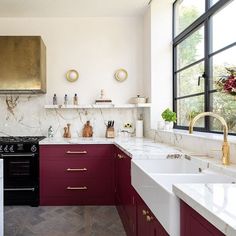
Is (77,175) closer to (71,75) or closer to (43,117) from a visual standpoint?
(43,117)

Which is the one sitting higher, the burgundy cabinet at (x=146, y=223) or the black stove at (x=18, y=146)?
the black stove at (x=18, y=146)

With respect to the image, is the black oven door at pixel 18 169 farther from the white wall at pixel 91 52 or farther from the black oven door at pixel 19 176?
the white wall at pixel 91 52

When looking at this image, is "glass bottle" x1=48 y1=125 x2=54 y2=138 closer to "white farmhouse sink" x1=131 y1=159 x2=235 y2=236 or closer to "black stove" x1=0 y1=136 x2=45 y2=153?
"black stove" x1=0 y1=136 x2=45 y2=153

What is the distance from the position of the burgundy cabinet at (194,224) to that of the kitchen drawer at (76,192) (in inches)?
97.3

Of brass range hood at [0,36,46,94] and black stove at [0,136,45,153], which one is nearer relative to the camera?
black stove at [0,136,45,153]

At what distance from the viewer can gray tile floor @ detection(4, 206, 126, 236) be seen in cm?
266

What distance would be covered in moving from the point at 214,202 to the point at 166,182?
0.67 metres

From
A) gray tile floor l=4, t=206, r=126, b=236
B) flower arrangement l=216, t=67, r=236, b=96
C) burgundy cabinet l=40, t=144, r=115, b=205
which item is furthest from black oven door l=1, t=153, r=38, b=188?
flower arrangement l=216, t=67, r=236, b=96

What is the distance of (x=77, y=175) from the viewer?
11.3 feet

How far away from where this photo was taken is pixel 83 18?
13.2 feet

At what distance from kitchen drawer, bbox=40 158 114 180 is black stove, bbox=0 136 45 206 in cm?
14

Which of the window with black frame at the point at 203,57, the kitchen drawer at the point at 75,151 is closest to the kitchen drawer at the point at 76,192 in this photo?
the kitchen drawer at the point at 75,151

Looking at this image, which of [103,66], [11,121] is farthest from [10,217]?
[103,66]

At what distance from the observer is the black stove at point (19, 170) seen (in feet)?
11.0
